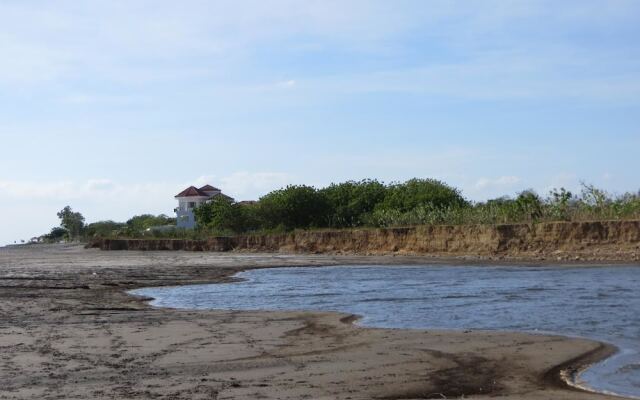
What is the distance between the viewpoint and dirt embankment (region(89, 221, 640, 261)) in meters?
37.0

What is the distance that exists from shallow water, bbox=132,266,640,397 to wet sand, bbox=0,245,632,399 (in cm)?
74

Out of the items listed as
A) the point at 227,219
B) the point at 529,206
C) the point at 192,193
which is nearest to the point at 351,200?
the point at 227,219

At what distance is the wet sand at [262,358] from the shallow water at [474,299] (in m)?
0.74

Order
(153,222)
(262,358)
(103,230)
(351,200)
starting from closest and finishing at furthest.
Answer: (262,358) → (351,200) → (103,230) → (153,222)

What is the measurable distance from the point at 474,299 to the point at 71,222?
127401 millimetres

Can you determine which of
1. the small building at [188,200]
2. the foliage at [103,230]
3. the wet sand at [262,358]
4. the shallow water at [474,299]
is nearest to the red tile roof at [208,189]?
the small building at [188,200]

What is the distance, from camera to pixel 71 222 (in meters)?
140

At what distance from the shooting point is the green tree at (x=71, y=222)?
132000 mm

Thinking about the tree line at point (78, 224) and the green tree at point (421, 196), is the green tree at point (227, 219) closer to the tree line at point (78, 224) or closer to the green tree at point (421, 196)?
the green tree at point (421, 196)

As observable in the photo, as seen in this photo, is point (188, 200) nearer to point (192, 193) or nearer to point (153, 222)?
point (192, 193)

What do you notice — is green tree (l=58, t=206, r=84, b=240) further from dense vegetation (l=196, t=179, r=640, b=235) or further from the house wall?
dense vegetation (l=196, t=179, r=640, b=235)

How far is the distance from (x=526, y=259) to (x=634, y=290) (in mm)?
18201

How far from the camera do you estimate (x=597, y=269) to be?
29.5 metres

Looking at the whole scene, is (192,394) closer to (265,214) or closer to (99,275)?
(99,275)
